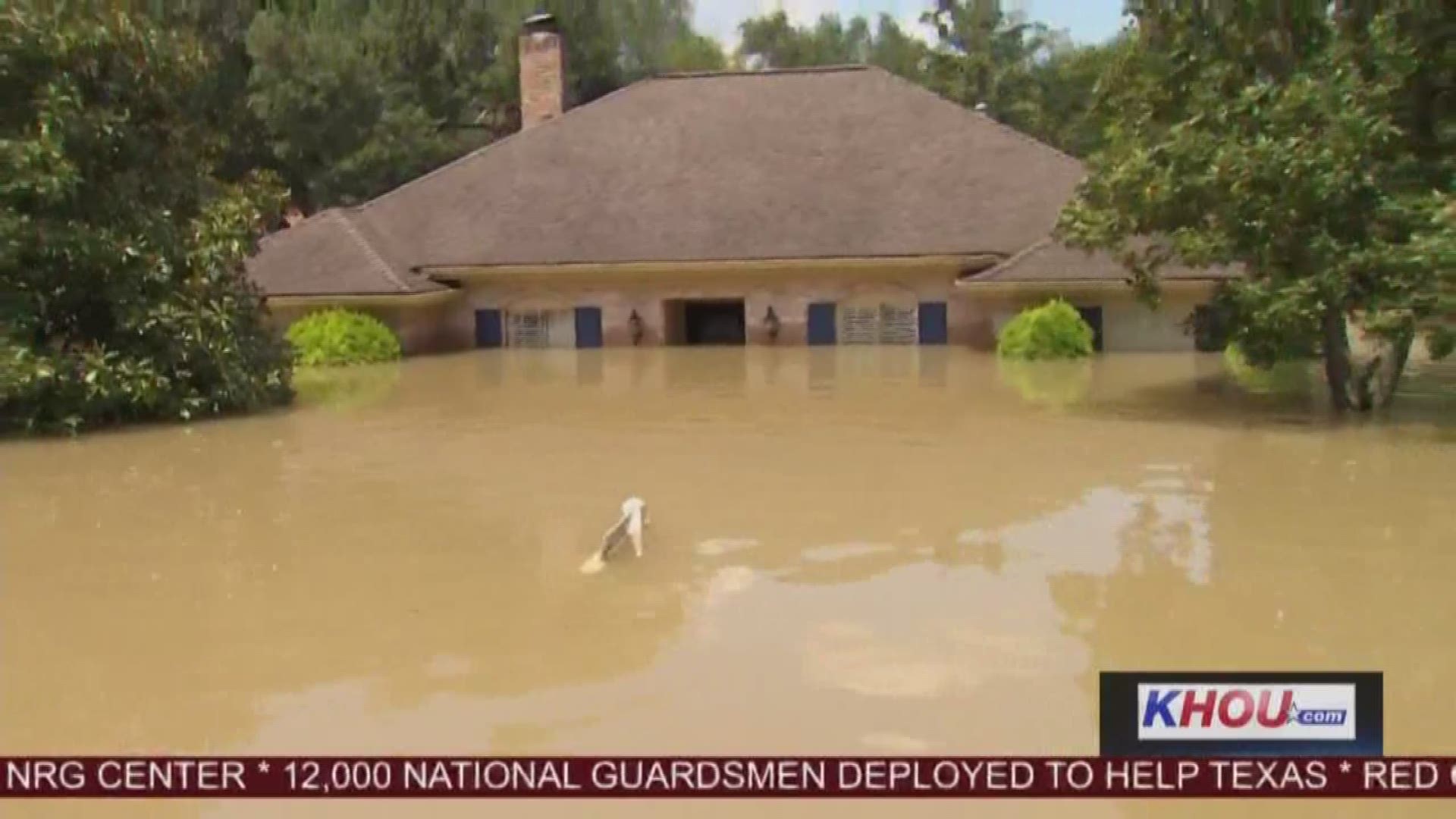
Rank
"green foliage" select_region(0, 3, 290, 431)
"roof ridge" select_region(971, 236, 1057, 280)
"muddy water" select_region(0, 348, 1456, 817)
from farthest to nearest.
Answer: "roof ridge" select_region(971, 236, 1057, 280) < "green foliage" select_region(0, 3, 290, 431) < "muddy water" select_region(0, 348, 1456, 817)

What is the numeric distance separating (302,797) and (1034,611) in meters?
4.67

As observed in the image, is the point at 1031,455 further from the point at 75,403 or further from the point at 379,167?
the point at 379,167

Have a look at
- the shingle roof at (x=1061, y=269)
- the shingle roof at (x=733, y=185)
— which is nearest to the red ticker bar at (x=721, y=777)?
the shingle roof at (x=1061, y=269)

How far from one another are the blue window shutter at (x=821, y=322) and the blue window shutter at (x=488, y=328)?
7401 millimetres

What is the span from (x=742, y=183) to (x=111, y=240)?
17715mm

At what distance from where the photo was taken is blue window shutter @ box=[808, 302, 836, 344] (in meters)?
32.2

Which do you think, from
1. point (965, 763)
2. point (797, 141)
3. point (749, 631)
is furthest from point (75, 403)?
point (797, 141)

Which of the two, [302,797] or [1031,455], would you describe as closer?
[302,797]

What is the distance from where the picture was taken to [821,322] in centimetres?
3225

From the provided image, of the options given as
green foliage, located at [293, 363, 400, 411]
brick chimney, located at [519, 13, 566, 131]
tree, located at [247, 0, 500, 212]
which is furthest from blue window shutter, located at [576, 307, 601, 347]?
tree, located at [247, 0, 500, 212]

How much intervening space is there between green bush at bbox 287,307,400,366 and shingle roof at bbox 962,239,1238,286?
1230 cm

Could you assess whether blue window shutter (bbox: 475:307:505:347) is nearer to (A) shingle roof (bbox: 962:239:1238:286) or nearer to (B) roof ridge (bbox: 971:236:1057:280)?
(A) shingle roof (bbox: 962:239:1238:286)

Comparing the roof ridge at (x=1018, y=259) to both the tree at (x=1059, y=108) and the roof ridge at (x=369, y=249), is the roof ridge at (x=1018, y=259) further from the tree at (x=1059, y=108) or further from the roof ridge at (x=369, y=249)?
the roof ridge at (x=369, y=249)

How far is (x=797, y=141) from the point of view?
35.0 m
